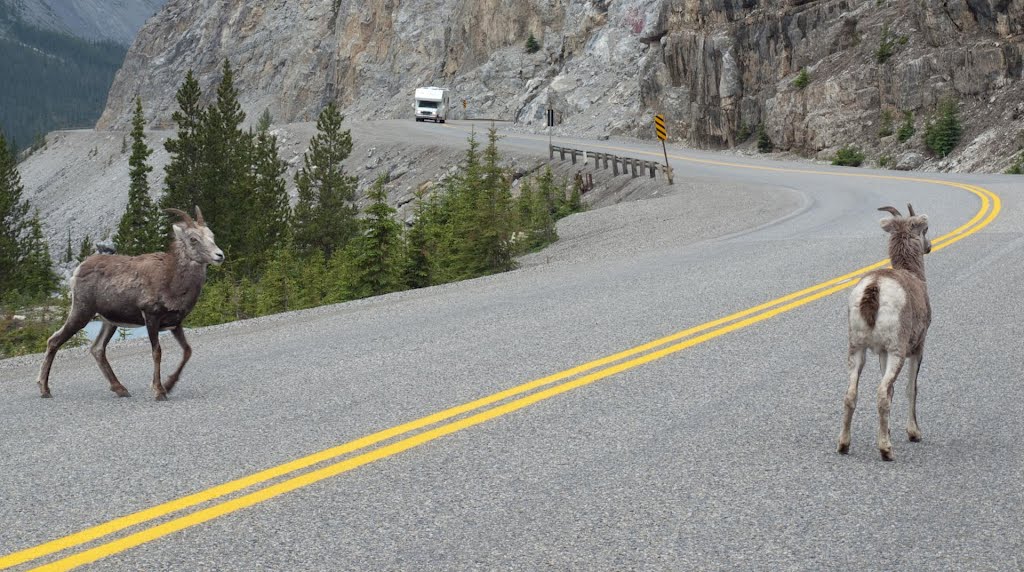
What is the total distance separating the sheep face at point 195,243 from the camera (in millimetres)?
7884

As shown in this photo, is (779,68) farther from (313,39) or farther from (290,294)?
(313,39)

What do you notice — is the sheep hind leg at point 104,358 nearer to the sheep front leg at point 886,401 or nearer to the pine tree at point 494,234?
the sheep front leg at point 886,401

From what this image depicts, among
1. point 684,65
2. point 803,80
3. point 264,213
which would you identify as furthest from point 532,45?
point 803,80

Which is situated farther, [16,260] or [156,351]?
[16,260]

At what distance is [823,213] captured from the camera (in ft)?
74.8

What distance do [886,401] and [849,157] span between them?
122 feet

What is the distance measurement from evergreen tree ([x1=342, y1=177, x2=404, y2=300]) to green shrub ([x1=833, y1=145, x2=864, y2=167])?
2470 cm

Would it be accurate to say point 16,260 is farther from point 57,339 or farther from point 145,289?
point 145,289

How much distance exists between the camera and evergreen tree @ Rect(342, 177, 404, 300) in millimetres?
21000

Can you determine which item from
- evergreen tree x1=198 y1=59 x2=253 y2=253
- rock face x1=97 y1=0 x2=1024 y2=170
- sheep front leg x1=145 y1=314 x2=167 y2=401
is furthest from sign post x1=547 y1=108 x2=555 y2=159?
sheep front leg x1=145 y1=314 x2=167 y2=401

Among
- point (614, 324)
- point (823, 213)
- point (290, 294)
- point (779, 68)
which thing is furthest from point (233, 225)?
point (614, 324)

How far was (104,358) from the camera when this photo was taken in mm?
7867

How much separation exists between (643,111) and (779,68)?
10.3 metres

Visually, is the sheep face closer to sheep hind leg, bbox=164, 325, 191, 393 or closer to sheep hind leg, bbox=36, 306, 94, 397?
sheep hind leg, bbox=164, 325, 191, 393
